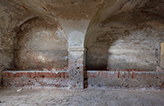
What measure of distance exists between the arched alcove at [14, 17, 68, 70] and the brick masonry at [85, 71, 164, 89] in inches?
52.3

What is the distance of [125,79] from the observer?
9.18 feet

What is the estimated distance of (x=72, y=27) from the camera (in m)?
2.62

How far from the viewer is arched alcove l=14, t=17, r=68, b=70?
362cm

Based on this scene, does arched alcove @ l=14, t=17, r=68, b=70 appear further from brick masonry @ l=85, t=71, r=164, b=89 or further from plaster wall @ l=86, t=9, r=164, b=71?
brick masonry @ l=85, t=71, r=164, b=89

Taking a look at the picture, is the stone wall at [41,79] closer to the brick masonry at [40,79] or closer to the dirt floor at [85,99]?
the brick masonry at [40,79]

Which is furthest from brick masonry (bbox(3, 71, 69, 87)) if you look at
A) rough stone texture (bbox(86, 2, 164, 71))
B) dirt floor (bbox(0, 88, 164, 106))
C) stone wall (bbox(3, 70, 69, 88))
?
rough stone texture (bbox(86, 2, 164, 71))

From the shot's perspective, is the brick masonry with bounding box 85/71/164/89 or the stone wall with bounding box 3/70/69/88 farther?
the stone wall with bounding box 3/70/69/88

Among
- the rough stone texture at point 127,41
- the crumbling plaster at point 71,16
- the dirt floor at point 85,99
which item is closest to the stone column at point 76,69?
the crumbling plaster at point 71,16

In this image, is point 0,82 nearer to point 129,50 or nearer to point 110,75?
point 110,75

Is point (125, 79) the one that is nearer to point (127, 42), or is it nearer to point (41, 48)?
point (127, 42)

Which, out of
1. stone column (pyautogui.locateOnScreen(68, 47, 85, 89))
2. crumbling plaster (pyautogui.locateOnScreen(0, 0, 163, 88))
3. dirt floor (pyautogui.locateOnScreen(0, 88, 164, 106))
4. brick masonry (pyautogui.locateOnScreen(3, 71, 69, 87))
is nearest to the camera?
dirt floor (pyautogui.locateOnScreen(0, 88, 164, 106))

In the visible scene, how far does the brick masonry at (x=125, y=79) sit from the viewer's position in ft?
8.96

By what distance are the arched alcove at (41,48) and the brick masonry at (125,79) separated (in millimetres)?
1330

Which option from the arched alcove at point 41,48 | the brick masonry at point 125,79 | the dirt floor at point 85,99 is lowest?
the dirt floor at point 85,99
